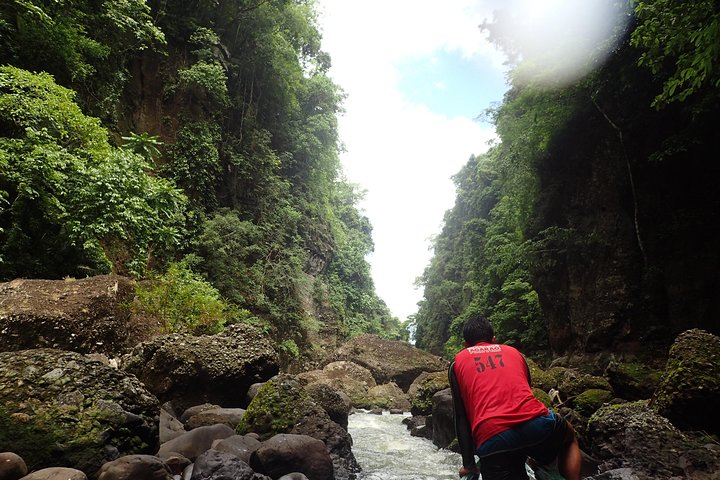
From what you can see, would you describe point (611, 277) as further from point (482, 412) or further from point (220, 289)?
point (220, 289)

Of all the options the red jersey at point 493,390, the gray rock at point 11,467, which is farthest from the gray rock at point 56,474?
the red jersey at point 493,390

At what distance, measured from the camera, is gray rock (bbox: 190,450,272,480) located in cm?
381

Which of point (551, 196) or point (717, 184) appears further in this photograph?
point (551, 196)

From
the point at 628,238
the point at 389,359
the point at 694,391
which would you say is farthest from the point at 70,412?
the point at 389,359

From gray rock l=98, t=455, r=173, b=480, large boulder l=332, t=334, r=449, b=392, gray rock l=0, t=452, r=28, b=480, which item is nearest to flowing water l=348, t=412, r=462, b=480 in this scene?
gray rock l=98, t=455, r=173, b=480

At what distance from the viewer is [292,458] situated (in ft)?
14.8

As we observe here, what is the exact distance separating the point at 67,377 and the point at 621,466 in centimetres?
630

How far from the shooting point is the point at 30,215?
6961 millimetres

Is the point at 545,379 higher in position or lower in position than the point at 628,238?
lower

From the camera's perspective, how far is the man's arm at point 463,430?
2.63m

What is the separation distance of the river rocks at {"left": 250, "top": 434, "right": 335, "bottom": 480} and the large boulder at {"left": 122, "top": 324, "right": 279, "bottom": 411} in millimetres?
3091

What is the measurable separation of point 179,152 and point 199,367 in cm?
1034

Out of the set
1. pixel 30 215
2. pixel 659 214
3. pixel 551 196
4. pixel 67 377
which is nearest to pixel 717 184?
pixel 659 214

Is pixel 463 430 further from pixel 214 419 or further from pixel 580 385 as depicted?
pixel 580 385
